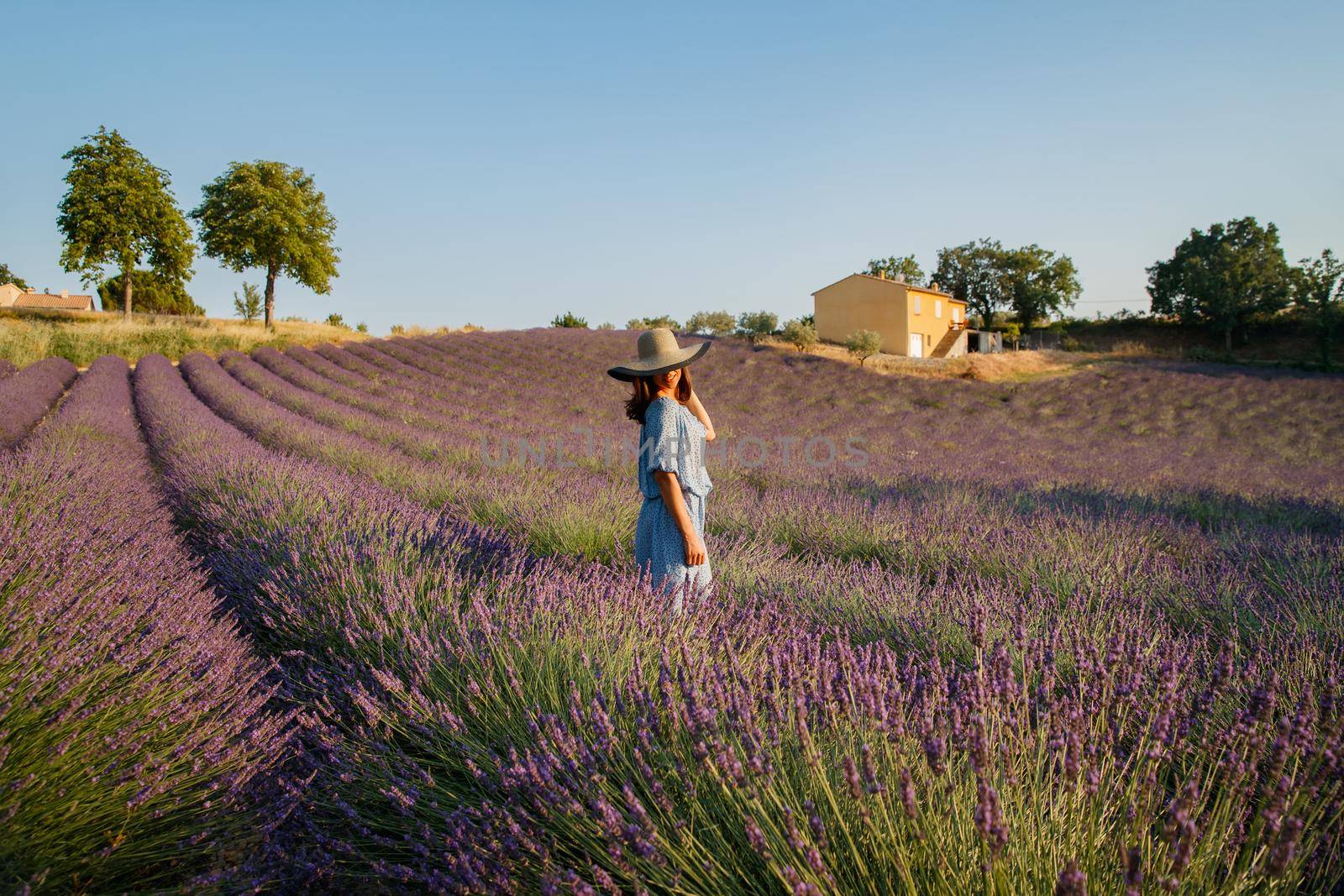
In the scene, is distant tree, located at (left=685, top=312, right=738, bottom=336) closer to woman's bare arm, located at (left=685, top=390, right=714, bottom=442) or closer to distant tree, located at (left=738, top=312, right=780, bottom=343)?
distant tree, located at (left=738, top=312, right=780, bottom=343)

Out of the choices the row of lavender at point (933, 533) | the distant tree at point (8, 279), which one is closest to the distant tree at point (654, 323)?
the row of lavender at point (933, 533)

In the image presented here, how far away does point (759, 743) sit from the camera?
4.63ft

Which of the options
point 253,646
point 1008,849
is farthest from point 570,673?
point 253,646

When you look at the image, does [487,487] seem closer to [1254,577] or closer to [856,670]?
[856,670]

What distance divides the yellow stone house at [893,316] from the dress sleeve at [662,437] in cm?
2623

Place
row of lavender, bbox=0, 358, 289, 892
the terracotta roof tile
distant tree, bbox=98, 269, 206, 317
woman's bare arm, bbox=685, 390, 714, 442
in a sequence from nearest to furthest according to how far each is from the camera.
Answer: row of lavender, bbox=0, 358, 289, 892 → woman's bare arm, bbox=685, 390, 714, 442 → distant tree, bbox=98, 269, 206, 317 → the terracotta roof tile

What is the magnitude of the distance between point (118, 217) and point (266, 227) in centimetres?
546

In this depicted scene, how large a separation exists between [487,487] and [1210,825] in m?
4.55

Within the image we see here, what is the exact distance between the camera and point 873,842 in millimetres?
1154

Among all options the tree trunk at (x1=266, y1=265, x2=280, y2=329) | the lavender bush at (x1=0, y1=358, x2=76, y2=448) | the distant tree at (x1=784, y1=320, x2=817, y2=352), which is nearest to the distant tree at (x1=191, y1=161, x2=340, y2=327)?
the tree trunk at (x1=266, y1=265, x2=280, y2=329)

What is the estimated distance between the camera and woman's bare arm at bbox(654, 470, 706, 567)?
2.59 metres

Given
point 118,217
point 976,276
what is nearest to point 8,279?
point 118,217

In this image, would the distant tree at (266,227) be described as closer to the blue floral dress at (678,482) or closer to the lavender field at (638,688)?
the lavender field at (638,688)

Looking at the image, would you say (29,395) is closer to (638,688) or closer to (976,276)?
(638,688)
